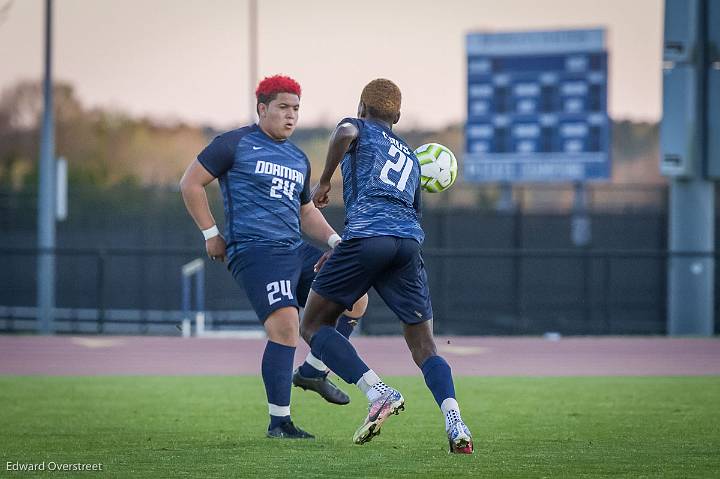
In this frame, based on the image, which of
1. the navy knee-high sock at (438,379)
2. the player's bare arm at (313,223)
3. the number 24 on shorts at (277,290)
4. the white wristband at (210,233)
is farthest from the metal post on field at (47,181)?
the navy knee-high sock at (438,379)

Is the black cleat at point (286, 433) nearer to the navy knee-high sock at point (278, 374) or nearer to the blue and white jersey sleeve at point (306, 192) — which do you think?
the navy knee-high sock at point (278, 374)

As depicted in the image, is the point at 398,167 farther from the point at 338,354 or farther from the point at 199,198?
the point at 199,198

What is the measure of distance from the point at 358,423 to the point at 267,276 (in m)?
1.95

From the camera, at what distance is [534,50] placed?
28172 mm

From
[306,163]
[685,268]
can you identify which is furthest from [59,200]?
[306,163]

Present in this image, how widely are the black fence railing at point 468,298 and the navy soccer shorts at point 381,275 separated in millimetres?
17106

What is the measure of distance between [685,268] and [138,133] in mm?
27648

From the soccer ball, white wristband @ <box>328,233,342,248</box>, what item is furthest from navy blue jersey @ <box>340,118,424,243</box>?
the soccer ball

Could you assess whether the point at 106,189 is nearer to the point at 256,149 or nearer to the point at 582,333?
the point at 582,333

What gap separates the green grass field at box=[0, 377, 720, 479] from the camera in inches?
273

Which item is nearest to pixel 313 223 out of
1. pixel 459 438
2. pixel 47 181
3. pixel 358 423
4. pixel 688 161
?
pixel 358 423

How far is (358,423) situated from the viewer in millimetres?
9523

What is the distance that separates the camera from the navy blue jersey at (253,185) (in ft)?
26.3

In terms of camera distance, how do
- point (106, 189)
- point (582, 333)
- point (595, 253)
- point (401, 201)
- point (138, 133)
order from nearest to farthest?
1. point (401, 201)
2. point (595, 253)
3. point (582, 333)
4. point (106, 189)
5. point (138, 133)
